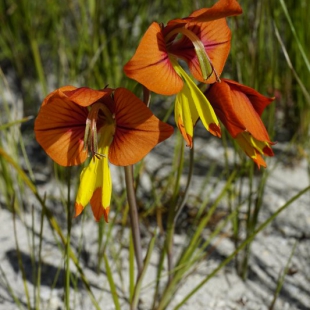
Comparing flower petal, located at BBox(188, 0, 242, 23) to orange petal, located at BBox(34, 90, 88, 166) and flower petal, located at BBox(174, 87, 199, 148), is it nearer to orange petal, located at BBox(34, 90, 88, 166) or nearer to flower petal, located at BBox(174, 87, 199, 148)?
flower petal, located at BBox(174, 87, 199, 148)

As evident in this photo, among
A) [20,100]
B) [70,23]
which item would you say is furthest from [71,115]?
[70,23]

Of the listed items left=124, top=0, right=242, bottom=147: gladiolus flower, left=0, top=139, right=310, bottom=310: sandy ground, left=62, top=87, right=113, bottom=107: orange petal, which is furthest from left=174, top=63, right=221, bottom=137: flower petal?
left=0, top=139, right=310, bottom=310: sandy ground

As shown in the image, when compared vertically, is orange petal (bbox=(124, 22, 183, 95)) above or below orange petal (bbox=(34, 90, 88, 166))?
above

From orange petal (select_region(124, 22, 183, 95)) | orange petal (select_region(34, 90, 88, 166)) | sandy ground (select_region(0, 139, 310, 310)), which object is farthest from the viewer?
sandy ground (select_region(0, 139, 310, 310))

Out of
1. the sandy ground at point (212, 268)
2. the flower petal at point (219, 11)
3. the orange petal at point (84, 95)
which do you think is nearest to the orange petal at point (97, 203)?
the orange petal at point (84, 95)

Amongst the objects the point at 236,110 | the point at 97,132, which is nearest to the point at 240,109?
the point at 236,110

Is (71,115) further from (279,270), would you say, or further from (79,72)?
(79,72)
